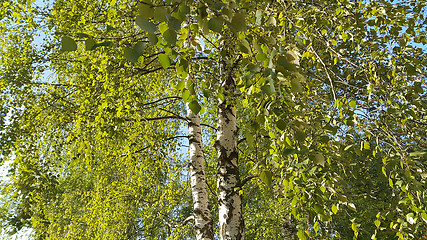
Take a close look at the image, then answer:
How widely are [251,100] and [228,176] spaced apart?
1.84 m

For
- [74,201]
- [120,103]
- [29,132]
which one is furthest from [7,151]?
[74,201]

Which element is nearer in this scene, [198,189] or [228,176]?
[228,176]

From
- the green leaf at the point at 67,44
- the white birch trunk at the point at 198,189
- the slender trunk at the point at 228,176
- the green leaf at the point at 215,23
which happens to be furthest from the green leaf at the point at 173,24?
the white birch trunk at the point at 198,189

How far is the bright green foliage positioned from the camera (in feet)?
5.16

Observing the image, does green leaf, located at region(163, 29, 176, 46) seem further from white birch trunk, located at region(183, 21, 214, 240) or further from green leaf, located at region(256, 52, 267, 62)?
white birch trunk, located at region(183, 21, 214, 240)

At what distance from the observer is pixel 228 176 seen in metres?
3.75

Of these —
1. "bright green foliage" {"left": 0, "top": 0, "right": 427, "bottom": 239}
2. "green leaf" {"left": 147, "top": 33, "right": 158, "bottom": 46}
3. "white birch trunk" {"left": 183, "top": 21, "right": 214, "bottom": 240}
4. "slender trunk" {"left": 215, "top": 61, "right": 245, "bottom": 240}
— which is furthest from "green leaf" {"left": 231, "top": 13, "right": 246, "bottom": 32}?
"white birch trunk" {"left": 183, "top": 21, "right": 214, "bottom": 240}

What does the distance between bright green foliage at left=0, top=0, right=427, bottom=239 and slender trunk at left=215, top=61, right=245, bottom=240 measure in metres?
0.18

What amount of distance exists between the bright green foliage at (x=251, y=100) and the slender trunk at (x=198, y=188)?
1.14ft

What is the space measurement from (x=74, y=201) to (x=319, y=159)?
11.5 m

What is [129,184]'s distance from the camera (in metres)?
6.17

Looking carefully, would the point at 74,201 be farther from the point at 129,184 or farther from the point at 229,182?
the point at 229,182

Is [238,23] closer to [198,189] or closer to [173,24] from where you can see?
[173,24]

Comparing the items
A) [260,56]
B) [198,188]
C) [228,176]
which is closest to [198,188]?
[198,188]
